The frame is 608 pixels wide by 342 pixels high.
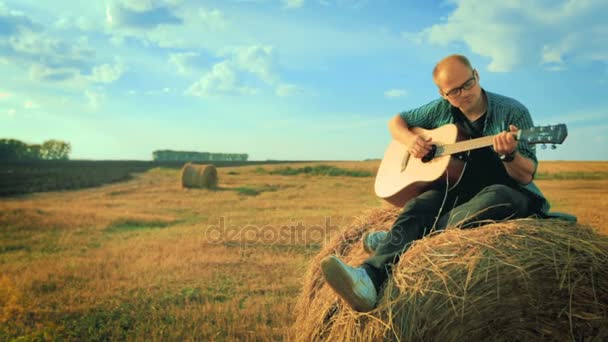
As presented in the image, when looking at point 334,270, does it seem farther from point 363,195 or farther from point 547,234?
point 363,195

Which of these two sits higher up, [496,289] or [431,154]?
[431,154]

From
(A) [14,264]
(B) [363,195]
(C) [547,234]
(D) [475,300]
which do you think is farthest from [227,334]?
(B) [363,195]

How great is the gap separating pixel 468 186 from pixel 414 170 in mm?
468

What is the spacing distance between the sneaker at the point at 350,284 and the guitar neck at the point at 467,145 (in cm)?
125

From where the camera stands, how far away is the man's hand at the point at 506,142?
9.52 feet

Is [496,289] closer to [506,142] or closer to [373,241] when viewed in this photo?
[506,142]

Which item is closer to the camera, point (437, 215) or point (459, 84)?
point (459, 84)

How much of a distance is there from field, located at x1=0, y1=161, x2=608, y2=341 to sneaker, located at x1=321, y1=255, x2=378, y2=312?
177 cm

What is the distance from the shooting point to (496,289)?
2689 mm

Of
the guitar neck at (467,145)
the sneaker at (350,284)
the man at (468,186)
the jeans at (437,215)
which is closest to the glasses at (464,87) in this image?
the man at (468,186)

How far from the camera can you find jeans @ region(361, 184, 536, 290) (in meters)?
2.92

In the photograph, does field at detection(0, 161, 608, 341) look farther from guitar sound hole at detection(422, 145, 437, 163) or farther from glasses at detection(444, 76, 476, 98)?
glasses at detection(444, 76, 476, 98)

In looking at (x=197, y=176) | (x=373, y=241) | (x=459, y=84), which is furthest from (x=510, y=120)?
(x=197, y=176)

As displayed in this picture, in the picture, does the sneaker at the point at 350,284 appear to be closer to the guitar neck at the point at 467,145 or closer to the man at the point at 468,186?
the man at the point at 468,186
